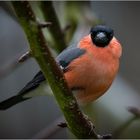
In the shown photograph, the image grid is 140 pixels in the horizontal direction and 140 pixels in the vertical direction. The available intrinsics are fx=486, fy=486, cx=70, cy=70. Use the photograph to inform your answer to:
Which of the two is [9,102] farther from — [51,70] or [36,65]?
[36,65]

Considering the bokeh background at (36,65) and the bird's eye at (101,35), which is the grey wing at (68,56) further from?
the bokeh background at (36,65)

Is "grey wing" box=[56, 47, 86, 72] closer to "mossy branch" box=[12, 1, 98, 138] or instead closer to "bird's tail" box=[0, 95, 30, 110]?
"bird's tail" box=[0, 95, 30, 110]

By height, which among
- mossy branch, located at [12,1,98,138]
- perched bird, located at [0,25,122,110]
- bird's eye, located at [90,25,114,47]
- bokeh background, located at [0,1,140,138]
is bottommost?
bokeh background, located at [0,1,140,138]

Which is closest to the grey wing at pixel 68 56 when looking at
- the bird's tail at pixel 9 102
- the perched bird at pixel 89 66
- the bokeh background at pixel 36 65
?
the perched bird at pixel 89 66

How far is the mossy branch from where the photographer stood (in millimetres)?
1248

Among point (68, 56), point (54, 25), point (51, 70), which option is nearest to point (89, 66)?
point (68, 56)

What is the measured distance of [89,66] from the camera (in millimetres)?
2195

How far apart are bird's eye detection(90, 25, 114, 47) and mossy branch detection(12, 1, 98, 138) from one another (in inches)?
29.7

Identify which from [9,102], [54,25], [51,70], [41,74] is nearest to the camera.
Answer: [51,70]

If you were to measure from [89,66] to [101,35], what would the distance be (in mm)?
180

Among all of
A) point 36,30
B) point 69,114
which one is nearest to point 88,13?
point 69,114

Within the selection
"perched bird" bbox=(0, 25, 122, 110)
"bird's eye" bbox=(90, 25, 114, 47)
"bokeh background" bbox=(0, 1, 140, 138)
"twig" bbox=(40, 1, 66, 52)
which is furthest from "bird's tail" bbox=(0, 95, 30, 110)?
"bokeh background" bbox=(0, 1, 140, 138)

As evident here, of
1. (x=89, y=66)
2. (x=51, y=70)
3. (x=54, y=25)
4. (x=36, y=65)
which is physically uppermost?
(x=51, y=70)

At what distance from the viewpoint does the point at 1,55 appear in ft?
12.4
